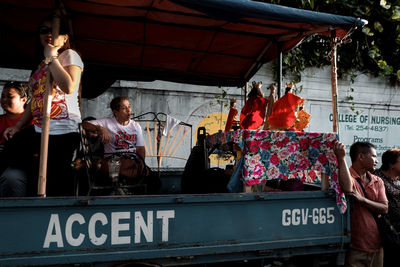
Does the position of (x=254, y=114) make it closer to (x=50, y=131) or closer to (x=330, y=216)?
(x=330, y=216)

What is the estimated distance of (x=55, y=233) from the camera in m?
2.27

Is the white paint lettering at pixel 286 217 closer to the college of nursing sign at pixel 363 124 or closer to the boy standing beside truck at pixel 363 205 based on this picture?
the boy standing beside truck at pixel 363 205

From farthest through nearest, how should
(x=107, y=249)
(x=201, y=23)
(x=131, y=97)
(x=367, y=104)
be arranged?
1. (x=367, y=104)
2. (x=131, y=97)
3. (x=201, y=23)
4. (x=107, y=249)

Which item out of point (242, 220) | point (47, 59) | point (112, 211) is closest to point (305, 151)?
point (242, 220)

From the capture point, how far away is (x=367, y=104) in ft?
29.8

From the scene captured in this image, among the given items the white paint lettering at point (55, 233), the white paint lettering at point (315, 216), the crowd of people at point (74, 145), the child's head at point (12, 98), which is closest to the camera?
the white paint lettering at point (55, 233)

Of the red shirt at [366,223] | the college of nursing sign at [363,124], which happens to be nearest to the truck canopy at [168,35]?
the red shirt at [366,223]

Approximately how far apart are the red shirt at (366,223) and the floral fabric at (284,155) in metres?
0.27

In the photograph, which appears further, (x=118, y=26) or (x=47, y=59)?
(x=118, y=26)

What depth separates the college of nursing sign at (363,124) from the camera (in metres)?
8.70

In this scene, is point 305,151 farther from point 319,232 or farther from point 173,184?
point 173,184

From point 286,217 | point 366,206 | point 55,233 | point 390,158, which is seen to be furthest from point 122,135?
point 390,158

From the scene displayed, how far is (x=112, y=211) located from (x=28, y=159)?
892 mm

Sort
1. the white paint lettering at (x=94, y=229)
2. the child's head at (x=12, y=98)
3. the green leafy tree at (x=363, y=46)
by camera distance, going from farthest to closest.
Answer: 1. the green leafy tree at (x=363, y=46)
2. the child's head at (x=12, y=98)
3. the white paint lettering at (x=94, y=229)
